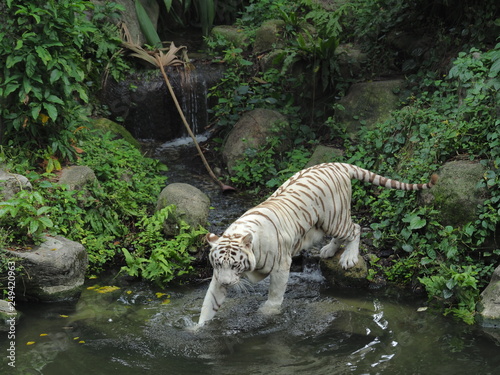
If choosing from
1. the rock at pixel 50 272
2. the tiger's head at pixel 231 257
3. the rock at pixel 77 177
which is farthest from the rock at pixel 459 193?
the rock at pixel 77 177

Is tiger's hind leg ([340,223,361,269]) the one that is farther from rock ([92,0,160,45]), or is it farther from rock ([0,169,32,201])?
rock ([92,0,160,45])

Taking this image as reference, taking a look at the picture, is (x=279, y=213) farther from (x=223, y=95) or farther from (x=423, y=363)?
(x=223, y=95)

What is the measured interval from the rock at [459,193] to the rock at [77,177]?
3.78m

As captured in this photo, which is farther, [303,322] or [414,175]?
[414,175]

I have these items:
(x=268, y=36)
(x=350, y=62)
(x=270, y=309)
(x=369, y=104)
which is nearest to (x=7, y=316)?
(x=270, y=309)

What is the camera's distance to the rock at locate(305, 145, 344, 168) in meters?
8.48

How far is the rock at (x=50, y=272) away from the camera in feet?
19.6

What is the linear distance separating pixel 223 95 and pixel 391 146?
133 inches

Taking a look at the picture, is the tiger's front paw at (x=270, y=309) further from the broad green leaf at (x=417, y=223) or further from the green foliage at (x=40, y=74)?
the green foliage at (x=40, y=74)

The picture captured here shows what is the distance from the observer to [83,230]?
6.97m

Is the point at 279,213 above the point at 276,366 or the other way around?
above

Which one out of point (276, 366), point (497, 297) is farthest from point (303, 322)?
point (497, 297)

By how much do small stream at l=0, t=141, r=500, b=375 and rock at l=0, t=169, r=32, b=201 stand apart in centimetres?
118

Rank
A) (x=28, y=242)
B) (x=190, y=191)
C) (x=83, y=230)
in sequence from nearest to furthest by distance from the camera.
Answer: (x=28, y=242), (x=83, y=230), (x=190, y=191)
